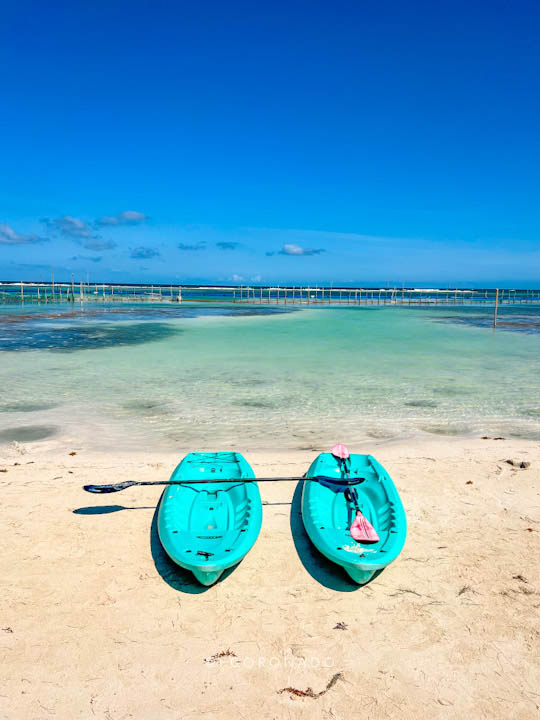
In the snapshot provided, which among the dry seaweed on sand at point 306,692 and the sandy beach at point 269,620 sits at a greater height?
the sandy beach at point 269,620

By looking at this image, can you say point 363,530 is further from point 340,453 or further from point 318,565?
point 340,453

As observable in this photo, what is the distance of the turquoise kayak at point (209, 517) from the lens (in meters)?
3.83

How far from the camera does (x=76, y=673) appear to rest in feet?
10.2

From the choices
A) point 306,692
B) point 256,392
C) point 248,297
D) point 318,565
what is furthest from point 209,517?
point 248,297

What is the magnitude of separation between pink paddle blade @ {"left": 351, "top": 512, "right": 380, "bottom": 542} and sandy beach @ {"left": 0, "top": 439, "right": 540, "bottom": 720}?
384 mm

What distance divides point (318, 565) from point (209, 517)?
1.22m

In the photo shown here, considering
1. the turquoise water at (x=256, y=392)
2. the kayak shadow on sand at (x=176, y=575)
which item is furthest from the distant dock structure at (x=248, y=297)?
the kayak shadow on sand at (x=176, y=575)

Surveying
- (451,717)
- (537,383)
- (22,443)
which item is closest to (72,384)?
(22,443)

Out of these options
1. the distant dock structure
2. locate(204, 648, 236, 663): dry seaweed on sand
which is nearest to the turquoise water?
locate(204, 648, 236, 663): dry seaweed on sand

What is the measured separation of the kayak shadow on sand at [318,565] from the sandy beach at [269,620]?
0.02m

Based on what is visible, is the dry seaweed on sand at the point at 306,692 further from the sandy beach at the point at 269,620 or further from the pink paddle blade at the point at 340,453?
the pink paddle blade at the point at 340,453

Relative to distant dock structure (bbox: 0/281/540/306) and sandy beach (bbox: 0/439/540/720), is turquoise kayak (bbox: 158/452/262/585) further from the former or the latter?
distant dock structure (bbox: 0/281/540/306)

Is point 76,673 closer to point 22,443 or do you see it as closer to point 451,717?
point 451,717

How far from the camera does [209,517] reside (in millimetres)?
4688
